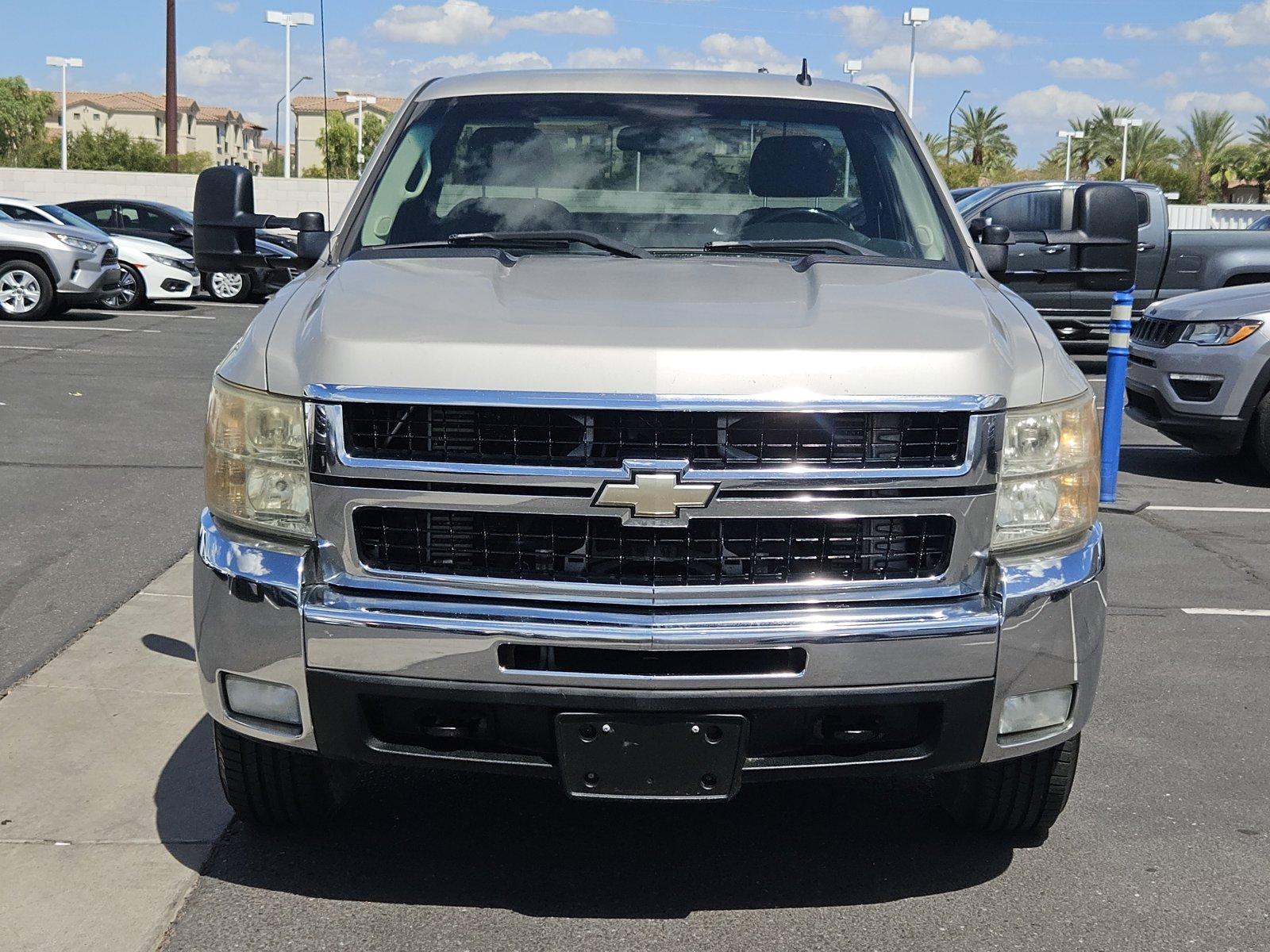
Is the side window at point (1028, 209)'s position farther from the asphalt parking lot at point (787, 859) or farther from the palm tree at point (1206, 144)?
the palm tree at point (1206, 144)

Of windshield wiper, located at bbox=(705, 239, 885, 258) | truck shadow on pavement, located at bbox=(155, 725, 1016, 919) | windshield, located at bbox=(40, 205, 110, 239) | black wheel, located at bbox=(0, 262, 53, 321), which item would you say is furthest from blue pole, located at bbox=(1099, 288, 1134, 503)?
windshield, located at bbox=(40, 205, 110, 239)

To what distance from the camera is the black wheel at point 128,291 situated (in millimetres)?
20828

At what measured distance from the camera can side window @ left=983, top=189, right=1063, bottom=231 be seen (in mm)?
15375

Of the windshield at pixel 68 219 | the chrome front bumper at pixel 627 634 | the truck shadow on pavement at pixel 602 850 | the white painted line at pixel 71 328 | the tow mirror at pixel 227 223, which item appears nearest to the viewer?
the chrome front bumper at pixel 627 634

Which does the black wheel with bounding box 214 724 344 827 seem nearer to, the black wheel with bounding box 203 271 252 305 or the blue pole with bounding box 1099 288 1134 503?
the blue pole with bounding box 1099 288 1134 503

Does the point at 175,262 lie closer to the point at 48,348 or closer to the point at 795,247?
the point at 48,348

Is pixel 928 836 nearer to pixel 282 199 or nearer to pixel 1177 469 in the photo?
pixel 1177 469

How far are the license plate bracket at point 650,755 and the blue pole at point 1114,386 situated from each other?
565 cm

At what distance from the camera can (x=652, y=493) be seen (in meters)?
2.94

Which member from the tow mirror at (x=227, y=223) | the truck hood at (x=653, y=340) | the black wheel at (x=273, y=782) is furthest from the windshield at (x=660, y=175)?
the black wheel at (x=273, y=782)

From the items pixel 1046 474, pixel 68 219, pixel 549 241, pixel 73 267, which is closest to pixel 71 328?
pixel 73 267

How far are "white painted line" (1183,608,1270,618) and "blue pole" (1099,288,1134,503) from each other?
1939 millimetres

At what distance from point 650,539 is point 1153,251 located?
1404cm

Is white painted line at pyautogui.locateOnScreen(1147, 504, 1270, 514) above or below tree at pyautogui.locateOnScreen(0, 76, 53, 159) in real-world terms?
below
